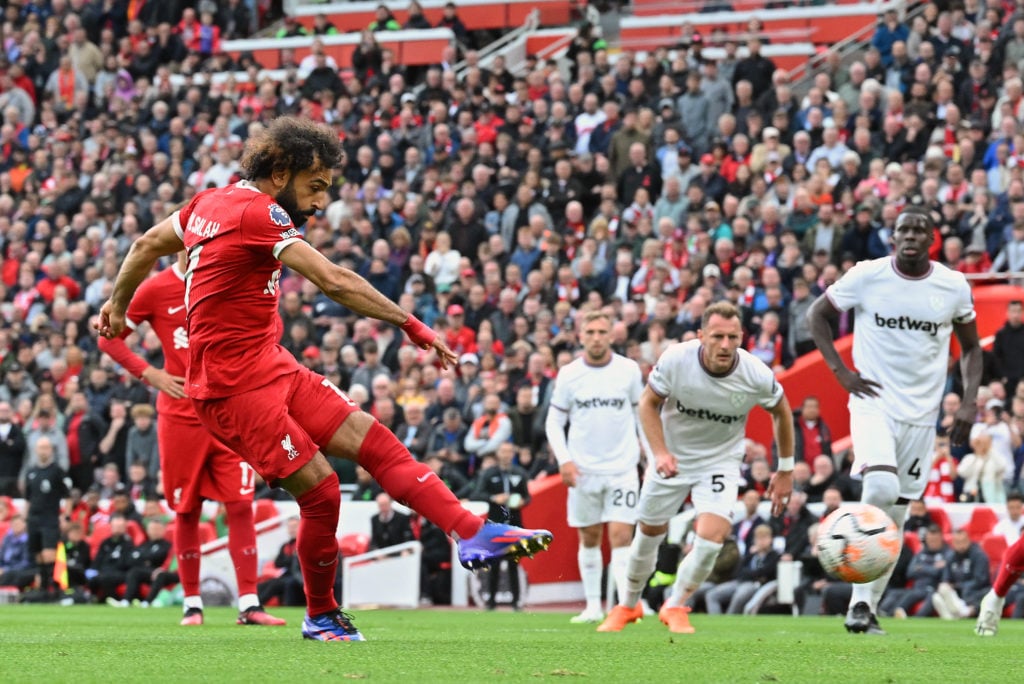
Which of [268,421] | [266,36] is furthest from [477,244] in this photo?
[268,421]

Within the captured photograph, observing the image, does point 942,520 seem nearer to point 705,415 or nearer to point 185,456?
point 705,415

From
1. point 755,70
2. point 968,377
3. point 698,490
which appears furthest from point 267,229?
point 755,70

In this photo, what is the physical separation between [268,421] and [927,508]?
10.1m

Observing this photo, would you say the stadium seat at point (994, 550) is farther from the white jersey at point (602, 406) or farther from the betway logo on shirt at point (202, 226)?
the betway logo on shirt at point (202, 226)

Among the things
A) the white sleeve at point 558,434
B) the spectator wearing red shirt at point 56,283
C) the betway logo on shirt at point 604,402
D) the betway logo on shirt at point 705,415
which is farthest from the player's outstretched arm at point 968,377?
the spectator wearing red shirt at point 56,283

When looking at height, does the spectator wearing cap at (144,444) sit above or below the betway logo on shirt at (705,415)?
below

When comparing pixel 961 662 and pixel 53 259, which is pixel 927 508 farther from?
pixel 53 259

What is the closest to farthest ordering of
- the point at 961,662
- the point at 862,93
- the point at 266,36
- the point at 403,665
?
the point at 403,665, the point at 961,662, the point at 862,93, the point at 266,36

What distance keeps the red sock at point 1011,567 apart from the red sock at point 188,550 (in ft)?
17.4

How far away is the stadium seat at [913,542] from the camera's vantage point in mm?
16062

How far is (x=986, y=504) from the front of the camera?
16297mm

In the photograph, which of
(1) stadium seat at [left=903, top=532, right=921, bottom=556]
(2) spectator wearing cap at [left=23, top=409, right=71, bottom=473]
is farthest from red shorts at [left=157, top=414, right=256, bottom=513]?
(2) spectator wearing cap at [left=23, top=409, right=71, bottom=473]

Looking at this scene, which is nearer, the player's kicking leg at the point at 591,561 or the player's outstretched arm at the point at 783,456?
the player's outstretched arm at the point at 783,456

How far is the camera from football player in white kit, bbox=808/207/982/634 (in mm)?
10391
